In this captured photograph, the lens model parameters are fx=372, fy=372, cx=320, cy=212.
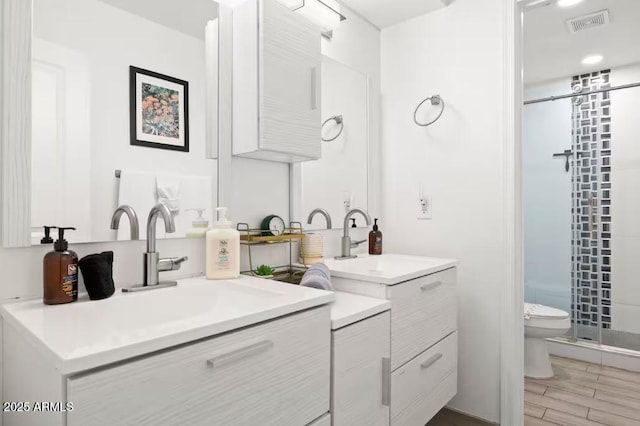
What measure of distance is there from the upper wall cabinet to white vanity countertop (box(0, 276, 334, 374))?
539 millimetres

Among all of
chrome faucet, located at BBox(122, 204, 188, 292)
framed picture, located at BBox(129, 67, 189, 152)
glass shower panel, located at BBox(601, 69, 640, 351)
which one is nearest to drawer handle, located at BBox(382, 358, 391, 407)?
chrome faucet, located at BBox(122, 204, 188, 292)

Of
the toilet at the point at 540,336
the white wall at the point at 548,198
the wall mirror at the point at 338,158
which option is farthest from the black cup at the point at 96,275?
the white wall at the point at 548,198

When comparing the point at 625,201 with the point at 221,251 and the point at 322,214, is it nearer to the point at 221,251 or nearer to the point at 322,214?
the point at 322,214

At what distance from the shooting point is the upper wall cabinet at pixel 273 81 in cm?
136

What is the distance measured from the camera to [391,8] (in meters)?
2.08

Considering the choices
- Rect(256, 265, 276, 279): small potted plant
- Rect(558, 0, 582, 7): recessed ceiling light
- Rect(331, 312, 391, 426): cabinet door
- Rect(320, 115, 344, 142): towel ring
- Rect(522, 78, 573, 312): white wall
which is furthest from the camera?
Rect(522, 78, 573, 312): white wall

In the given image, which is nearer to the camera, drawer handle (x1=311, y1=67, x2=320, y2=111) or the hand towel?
the hand towel

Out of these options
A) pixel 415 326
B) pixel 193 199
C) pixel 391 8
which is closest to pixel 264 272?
pixel 193 199

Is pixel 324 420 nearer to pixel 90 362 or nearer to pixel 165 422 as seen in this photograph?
pixel 165 422

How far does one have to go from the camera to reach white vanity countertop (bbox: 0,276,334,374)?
62cm

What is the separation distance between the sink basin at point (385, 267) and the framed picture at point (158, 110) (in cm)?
77

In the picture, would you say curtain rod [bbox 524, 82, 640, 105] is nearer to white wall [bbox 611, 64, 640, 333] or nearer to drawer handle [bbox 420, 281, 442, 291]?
white wall [bbox 611, 64, 640, 333]

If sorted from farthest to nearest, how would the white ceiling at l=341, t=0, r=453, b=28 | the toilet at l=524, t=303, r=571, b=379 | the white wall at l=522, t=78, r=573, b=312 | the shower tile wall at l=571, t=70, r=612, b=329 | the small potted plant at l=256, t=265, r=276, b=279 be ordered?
the white wall at l=522, t=78, r=573, b=312
the shower tile wall at l=571, t=70, r=612, b=329
the toilet at l=524, t=303, r=571, b=379
the white ceiling at l=341, t=0, r=453, b=28
the small potted plant at l=256, t=265, r=276, b=279

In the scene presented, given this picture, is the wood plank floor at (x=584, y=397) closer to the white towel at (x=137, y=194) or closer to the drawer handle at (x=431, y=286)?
the drawer handle at (x=431, y=286)
